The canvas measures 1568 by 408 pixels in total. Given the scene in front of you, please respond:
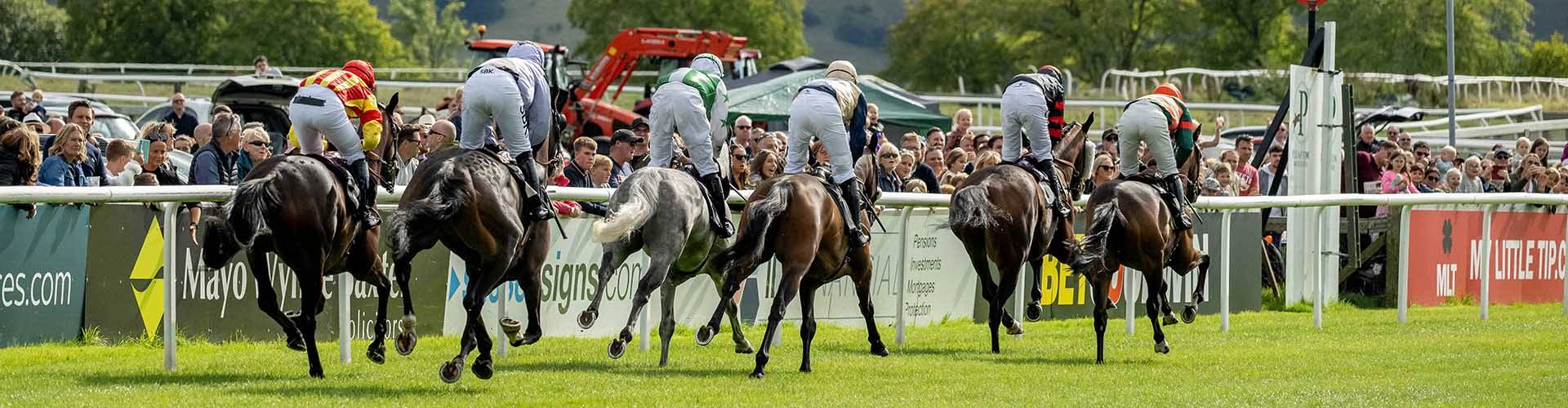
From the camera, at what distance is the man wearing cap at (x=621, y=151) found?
12.7 m

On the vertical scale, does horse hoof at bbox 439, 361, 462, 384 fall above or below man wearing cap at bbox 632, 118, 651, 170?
below

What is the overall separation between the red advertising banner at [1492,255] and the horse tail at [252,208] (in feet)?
33.5

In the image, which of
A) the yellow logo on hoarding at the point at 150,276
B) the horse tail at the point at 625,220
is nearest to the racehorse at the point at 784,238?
the horse tail at the point at 625,220

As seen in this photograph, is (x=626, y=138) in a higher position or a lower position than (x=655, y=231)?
higher

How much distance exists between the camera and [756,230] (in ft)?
32.9

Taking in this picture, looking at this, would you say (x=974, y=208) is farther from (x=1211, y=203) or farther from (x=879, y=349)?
(x=1211, y=203)

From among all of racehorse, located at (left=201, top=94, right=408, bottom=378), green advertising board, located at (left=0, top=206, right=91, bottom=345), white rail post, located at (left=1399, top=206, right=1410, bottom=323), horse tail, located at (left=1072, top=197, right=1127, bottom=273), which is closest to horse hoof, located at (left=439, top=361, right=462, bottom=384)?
racehorse, located at (left=201, top=94, right=408, bottom=378)

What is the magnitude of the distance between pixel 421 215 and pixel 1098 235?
4.20 metres

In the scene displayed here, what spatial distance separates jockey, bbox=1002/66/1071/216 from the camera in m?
12.0

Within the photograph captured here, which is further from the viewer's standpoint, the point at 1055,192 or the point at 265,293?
the point at 1055,192

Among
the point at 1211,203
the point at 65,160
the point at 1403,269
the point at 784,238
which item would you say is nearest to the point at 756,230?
the point at 784,238

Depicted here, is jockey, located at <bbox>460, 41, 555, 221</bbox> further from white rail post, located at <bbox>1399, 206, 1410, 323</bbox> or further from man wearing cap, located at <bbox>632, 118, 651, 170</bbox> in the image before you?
white rail post, located at <bbox>1399, 206, 1410, 323</bbox>

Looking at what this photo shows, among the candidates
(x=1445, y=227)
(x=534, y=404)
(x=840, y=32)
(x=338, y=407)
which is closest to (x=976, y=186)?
(x=534, y=404)

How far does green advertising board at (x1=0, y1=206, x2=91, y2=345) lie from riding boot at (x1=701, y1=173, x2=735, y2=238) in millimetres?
3147
